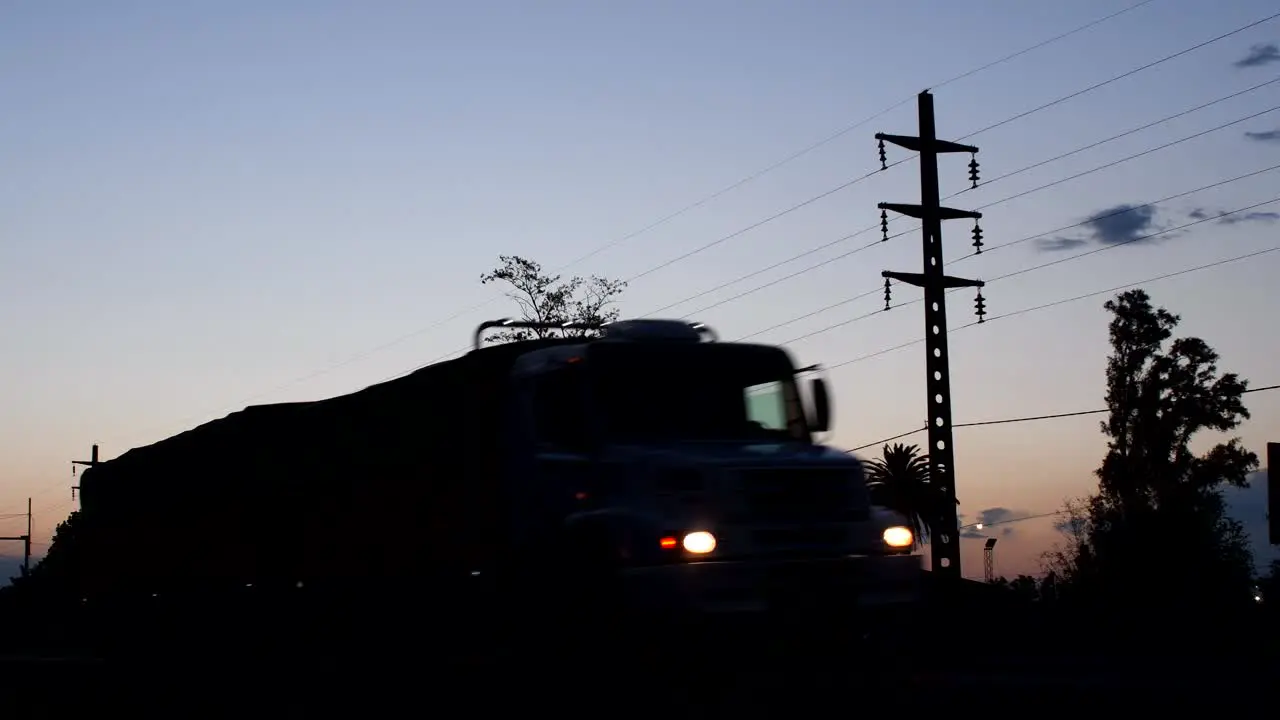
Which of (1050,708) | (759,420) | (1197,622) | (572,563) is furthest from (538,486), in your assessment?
(1197,622)

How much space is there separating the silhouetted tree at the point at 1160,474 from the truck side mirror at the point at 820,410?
56108 mm

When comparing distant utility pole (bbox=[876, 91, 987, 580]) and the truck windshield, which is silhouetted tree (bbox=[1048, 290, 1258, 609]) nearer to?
distant utility pole (bbox=[876, 91, 987, 580])

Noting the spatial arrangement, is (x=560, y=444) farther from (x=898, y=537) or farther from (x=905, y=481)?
(x=905, y=481)

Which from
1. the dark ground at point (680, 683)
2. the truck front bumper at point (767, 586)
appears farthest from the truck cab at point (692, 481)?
the dark ground at point (680, 683)

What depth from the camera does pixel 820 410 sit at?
15031mm

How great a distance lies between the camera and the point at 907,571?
13.8 m

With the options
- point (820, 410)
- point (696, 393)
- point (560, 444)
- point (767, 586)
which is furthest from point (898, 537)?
point (560, 444)

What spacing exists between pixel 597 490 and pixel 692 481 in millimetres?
972

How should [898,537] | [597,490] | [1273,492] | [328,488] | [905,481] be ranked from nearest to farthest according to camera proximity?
[597,490], [898,537], [328,488], [1273,492], [905,481]

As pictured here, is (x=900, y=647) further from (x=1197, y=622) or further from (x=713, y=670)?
(x=1197, y=622)

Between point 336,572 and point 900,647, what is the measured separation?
6148 mm

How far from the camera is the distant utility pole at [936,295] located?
106 ft

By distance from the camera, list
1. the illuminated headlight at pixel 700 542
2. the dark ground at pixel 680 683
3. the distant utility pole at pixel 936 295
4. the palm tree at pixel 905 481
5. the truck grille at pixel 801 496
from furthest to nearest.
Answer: the palm tree at pixel 905 481 < the distant utility pole at pixel 936 295 < the truck grille at pixel 801 496 < the illuminated headlight at pixel 700 542 < the dark ground at pixel 680 683

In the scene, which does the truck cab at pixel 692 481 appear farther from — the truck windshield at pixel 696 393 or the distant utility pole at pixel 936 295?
the distant utility pole at pixel 936 295
